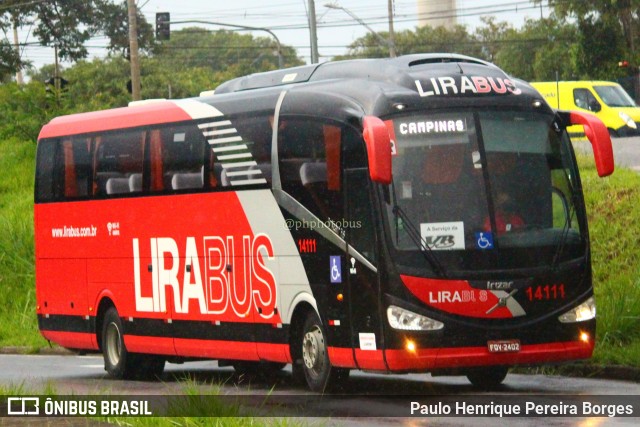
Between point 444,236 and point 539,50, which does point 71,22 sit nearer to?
point 539,50

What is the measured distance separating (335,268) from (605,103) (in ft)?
103

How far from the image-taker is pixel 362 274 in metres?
14.5

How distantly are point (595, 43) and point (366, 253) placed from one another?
5252 cm

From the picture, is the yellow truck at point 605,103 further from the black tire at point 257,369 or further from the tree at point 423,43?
the tree at point 423,43

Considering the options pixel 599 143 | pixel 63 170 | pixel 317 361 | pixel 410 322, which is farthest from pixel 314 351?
pixel 63 170

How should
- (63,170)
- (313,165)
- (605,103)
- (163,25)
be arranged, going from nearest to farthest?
1. (313,165)
2. (63,170)
3. (605,103)
4. (163,25)

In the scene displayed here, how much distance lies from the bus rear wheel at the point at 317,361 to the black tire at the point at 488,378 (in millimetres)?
1406

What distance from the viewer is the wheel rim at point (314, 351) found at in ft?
50.3

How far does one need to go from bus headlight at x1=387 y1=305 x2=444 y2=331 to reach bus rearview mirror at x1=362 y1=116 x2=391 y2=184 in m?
1.28

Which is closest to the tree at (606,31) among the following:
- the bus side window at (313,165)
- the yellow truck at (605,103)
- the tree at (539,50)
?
the tree at (539,50)

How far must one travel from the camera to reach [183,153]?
18.1 meters

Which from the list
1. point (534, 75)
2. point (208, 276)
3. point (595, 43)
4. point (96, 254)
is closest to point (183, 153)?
point (208, 276)

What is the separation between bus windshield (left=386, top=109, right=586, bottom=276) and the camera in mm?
14180

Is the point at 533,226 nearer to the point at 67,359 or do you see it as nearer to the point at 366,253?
the point at 366,253
